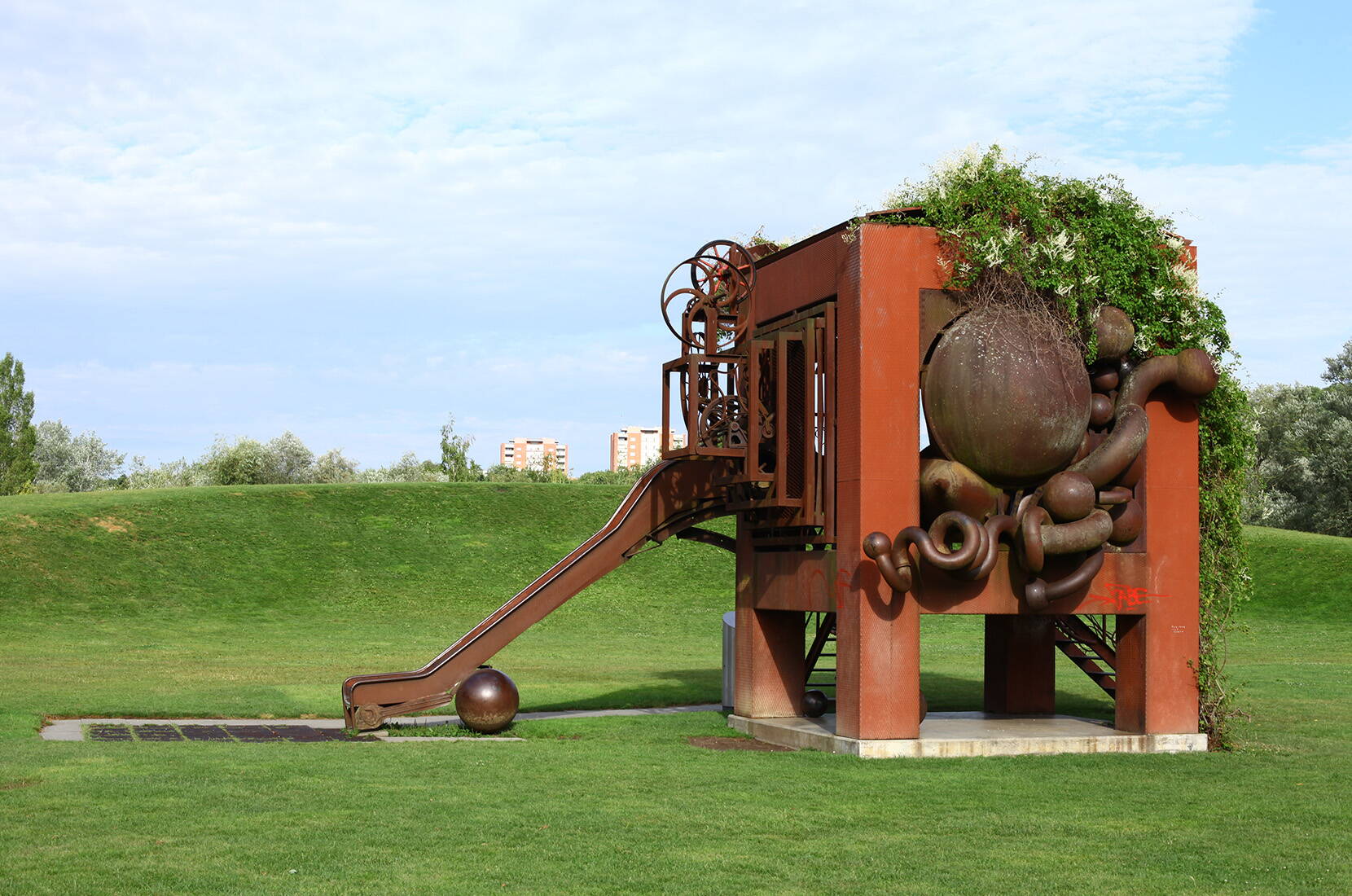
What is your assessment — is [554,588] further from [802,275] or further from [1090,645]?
[1090,645]

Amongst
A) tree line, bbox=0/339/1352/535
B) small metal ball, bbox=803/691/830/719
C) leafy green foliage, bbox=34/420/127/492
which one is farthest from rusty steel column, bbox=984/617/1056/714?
leafy green foliage, bbox=34/420/127/492

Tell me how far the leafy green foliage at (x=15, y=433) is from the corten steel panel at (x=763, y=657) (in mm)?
64769

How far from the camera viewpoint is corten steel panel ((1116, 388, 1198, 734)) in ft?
59.4

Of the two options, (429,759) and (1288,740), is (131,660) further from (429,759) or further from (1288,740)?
(1288,740)

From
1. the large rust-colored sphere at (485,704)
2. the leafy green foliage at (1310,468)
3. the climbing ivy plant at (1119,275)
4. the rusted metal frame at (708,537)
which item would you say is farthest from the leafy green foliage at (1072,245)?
the leafy green foliage at (1310,468)

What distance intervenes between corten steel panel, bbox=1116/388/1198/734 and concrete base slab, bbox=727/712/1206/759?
0.24m

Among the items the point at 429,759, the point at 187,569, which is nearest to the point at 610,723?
the point at 429,759

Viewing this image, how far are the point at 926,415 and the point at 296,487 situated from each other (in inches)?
1758

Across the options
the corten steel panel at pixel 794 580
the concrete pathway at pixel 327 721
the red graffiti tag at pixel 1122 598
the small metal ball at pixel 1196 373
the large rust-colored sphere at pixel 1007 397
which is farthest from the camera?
the concrete pathway at pixel 327 721

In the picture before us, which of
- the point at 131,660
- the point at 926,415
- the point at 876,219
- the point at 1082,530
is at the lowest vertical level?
the point at 131,660

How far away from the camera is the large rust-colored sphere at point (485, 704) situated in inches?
753

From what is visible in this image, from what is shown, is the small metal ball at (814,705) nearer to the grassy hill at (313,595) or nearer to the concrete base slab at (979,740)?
the concrete base slab at (979,740)

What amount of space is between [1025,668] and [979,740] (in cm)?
497

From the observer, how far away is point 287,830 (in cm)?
1162
